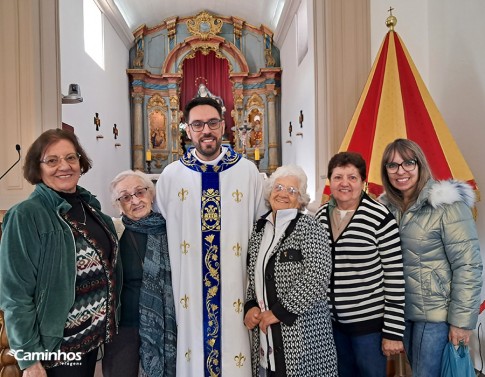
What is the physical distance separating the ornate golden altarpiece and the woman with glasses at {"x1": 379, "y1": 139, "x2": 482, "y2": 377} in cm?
749

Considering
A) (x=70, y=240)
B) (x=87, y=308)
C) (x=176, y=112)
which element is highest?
(x=176, y=112)

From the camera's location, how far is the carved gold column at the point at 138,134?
9.30 m

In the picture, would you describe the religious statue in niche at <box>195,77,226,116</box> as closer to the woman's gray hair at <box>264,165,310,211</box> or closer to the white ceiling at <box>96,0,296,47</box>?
the white ceiling at <box>96,0,296,47</box>

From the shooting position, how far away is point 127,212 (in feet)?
6.12

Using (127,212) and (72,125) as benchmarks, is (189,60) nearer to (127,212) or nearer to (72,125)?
(72,125)

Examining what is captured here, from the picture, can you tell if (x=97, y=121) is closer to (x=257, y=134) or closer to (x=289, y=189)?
(x=257, y=134)

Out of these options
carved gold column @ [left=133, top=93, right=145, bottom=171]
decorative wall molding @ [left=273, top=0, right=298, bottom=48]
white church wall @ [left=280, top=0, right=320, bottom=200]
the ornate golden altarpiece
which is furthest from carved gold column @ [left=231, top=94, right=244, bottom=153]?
carved gold column @ [left=133, top=93, right=145, bottom=171]

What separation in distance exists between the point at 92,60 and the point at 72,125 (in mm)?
1688

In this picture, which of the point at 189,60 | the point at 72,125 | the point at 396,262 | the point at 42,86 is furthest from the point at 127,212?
the point at 189,60

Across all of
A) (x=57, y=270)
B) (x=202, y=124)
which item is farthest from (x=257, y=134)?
(x=57, y=270)

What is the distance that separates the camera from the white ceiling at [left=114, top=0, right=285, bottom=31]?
8289 mm

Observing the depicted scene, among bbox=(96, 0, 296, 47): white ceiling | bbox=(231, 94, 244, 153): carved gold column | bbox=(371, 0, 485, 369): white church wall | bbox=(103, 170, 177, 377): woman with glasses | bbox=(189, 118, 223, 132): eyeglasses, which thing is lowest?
bbox=(103, 170, 177, 377): woman with glasses

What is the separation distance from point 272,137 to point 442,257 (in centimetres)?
781

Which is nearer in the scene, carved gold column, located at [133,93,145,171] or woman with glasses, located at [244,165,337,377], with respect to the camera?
woman with glasses, located at [244,165,337,377]
